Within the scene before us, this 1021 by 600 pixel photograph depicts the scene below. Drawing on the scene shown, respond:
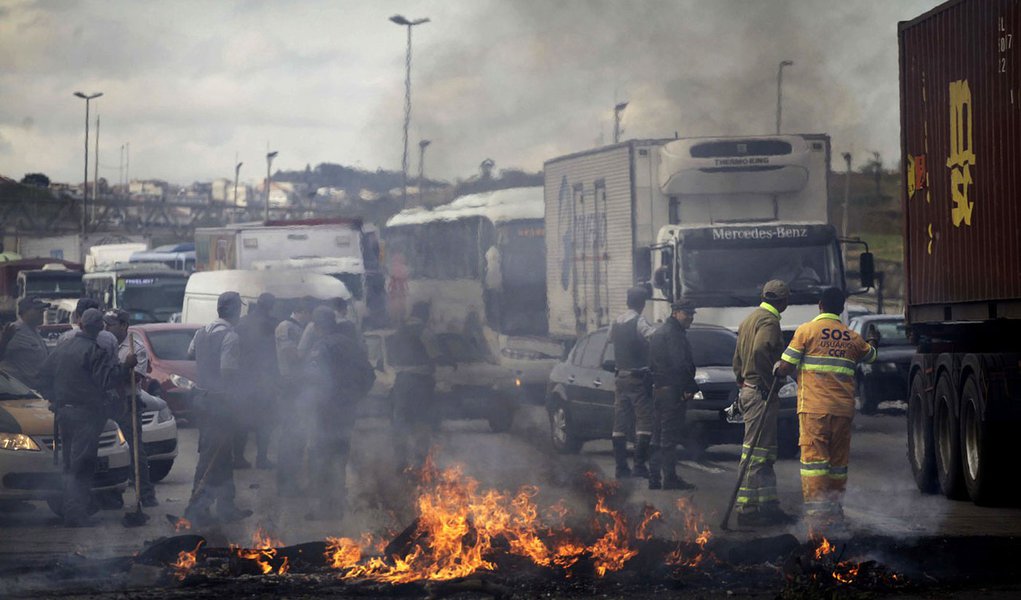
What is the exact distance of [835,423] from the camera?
1028 cm

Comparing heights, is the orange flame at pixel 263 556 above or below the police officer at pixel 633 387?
below

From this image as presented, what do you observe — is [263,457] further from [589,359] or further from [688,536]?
[688,536]

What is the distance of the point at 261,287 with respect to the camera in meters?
26.0

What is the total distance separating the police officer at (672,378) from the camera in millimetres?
13227

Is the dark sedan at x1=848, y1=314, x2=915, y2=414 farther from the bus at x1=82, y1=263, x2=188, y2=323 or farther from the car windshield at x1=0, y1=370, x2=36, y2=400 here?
the bus at x1=82, y1=263, x2=188, y2=323

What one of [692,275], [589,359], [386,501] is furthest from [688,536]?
[692,275]

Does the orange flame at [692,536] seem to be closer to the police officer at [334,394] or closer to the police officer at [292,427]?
the police officer at [334,394]

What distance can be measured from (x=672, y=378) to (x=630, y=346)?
2.67 ft

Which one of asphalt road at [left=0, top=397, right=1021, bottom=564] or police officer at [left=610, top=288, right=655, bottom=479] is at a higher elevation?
police officer at [left=610, top=288, right=655, bottom=479]

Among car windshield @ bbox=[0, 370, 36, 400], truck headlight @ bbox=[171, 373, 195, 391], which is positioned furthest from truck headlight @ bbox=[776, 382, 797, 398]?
truck headlight @ bbox=[171, 373, 195, 391]

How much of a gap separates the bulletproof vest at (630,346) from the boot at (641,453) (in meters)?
0.71

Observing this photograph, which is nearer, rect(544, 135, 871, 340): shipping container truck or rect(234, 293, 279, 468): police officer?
rect(234, 293, 279, 468): police officer

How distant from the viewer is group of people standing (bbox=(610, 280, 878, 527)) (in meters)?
10.3

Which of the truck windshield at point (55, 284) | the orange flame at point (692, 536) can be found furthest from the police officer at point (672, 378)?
the truck windshield at point (55, 284)
